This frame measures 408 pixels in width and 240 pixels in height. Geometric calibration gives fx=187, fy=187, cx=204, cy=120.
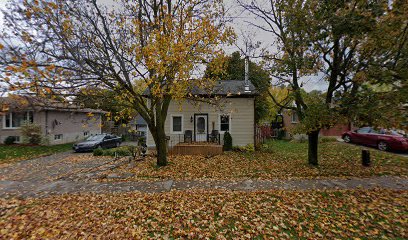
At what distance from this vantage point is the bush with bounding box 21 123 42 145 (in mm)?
16453

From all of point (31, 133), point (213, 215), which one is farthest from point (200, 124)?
point (31, 133)

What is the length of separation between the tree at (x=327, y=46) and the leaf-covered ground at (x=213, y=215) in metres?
2.89

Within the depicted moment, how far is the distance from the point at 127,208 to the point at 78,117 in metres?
21.9

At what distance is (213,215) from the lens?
4.51 meters

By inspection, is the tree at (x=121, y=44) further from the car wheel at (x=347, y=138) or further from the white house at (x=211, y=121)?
the car wheel at (x=347, y=138)

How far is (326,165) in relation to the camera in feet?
30.0

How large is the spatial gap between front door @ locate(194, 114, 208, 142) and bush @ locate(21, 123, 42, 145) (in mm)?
14443

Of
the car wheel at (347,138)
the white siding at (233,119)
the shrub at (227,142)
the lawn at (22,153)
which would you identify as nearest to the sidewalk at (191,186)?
the shrub at (227,142)

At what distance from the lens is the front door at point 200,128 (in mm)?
14383

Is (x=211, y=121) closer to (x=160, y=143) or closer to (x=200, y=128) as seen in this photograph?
(x=200, y=128)

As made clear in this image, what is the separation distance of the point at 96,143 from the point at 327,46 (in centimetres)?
1732

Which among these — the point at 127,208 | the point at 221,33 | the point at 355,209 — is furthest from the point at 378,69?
the point at 127,208

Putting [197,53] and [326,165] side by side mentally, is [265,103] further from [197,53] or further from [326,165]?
[197,53]

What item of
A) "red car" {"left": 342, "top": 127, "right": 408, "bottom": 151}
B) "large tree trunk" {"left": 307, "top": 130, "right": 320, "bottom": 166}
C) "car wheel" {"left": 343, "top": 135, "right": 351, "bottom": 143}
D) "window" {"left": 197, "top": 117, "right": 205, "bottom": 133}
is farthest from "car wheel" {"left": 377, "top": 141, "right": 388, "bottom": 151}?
"window" {"left": 197, "top": 117, "right": 205, "bottom": 133}
